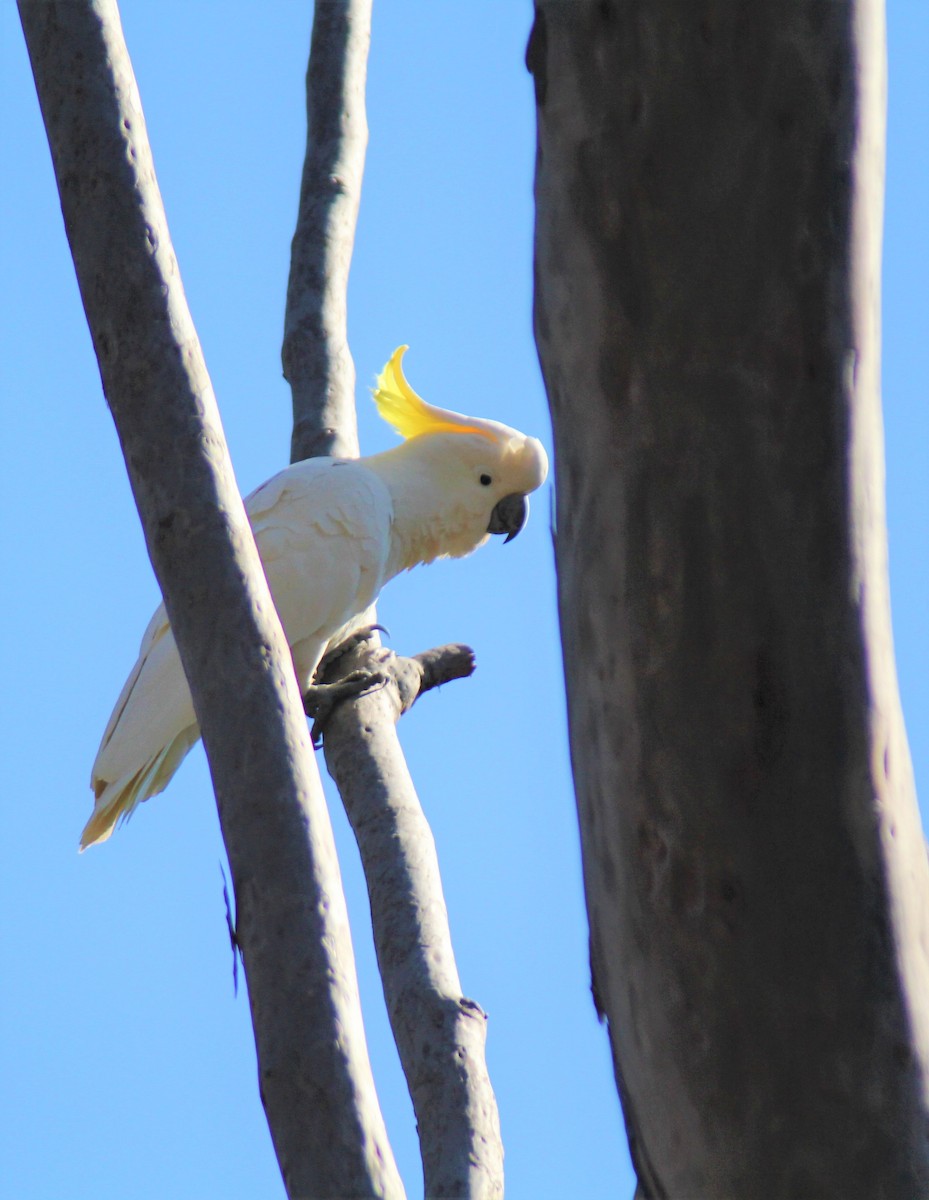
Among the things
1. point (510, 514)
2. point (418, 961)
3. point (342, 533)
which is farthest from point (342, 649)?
point (418, 961)

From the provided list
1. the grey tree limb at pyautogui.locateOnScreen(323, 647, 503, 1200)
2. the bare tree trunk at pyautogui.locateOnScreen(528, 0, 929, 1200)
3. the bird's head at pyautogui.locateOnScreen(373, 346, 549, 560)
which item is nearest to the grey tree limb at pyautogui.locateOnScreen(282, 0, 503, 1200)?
the grey tree limb at pyautogui.locateOnScreen(323, 647, 503, 1200)

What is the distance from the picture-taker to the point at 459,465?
314 centimetres

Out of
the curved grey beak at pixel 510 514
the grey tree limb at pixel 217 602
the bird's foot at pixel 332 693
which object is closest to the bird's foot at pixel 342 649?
the bird's foot at pixel 332 693

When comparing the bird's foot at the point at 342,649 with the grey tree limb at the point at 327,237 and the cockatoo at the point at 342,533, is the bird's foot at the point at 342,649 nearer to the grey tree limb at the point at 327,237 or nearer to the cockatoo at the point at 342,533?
the cockatoo at the point at 342,533

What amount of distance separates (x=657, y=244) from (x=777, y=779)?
304 mm

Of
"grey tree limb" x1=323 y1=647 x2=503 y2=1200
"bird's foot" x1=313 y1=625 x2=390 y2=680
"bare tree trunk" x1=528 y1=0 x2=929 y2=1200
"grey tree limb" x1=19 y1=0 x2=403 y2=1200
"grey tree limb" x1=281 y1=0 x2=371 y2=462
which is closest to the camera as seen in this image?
"bare tree trunk" x1=528 y1=0 x2=929 y2=1200

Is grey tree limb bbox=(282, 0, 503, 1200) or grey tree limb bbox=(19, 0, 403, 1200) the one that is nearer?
grey tree limb bbox=(19, 0, 403, 1200)

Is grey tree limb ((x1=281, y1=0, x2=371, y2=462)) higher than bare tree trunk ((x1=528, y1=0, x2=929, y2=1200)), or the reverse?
grey tree limb ((x1=281, y1=0, x2=371, y2=462))

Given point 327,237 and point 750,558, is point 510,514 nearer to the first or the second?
point 327,237

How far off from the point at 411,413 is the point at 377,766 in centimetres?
135

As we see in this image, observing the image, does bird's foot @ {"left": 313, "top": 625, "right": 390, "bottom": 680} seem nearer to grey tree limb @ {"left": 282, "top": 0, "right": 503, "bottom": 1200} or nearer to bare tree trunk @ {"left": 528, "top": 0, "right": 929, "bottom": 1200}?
grey tree limb @ {"left": 282, "top": 0, "right": 503, "bottom": 1200}

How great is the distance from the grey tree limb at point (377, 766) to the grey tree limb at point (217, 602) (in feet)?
1.47

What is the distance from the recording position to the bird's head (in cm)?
313

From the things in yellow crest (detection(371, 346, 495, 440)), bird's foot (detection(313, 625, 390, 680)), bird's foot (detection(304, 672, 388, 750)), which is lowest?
bird's foot (detection(304, 672, 388, 750))
